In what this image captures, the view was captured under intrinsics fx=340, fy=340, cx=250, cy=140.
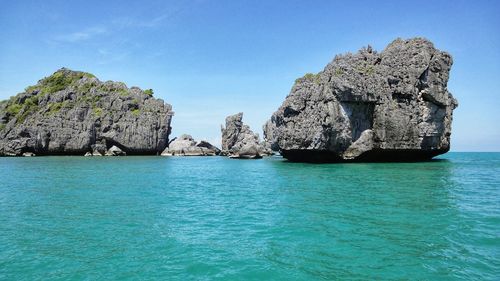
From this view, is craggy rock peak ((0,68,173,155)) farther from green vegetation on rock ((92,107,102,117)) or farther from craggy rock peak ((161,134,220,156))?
craggy rock peak ((161,134,220,156))

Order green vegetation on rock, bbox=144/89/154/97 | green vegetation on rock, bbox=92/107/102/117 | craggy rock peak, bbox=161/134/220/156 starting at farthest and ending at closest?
green vegetation on rock, bbox=144/89/154/97 → craggy rock peak, bbox=161/134/220/156 → green vegetation on rock, bbox=92/107/102/117

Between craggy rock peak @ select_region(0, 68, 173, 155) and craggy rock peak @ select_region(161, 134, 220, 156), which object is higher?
craggy rock peak @ select_region(0, 68, 173, 155)

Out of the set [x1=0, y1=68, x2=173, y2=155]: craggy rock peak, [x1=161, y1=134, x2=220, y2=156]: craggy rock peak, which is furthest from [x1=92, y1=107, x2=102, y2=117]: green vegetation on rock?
[x1=161, y1=134, x2=220, y2=156]: craggy rock peak

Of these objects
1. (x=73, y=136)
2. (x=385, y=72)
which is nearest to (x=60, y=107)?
(x=73, y=136)

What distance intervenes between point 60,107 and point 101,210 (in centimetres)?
9344

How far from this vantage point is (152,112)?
102312mm

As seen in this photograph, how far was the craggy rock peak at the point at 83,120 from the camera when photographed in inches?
3590

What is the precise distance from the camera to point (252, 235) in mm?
14102

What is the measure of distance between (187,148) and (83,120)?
1193 inches

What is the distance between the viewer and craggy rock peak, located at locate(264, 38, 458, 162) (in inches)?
2105

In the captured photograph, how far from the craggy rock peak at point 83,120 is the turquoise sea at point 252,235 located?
7441 centimetres

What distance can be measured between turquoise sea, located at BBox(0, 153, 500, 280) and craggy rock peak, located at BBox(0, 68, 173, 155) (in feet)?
244

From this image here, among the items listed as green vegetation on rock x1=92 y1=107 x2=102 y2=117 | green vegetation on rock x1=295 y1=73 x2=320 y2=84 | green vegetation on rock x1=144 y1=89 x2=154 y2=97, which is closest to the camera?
green vegetation on rock x1=295 y1=73 x2=320 y2=84

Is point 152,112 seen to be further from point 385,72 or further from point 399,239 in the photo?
point 399,239
